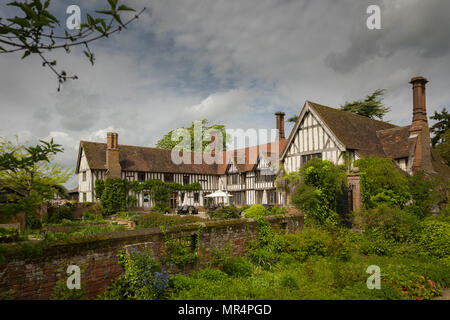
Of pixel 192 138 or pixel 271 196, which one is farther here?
pixel 192 138

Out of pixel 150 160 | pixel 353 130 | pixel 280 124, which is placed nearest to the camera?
pixel 353 130

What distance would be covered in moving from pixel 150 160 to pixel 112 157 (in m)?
4.12

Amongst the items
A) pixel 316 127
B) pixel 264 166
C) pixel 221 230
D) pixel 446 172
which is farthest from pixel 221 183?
pixel 221 230

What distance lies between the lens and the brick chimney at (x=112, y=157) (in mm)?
25656

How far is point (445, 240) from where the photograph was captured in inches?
392

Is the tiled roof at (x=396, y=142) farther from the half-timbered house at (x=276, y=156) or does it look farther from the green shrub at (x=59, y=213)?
the green shrub at (x=59, y=213)

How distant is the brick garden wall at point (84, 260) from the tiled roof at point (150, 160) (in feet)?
66.8

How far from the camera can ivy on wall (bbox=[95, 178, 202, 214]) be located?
2441 cm

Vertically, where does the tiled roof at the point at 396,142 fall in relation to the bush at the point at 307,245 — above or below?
above

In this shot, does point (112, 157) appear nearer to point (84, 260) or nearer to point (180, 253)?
point (180, 253)

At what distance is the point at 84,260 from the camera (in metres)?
5.97

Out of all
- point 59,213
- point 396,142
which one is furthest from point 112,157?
point 396,142

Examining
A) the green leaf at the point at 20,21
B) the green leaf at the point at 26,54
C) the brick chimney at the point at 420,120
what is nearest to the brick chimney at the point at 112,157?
the brick chimney at the point at 420,120

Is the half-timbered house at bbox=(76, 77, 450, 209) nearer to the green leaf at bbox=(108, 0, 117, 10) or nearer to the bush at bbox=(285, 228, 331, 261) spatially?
the bush at bbox=(285, 228, 331, 261)
